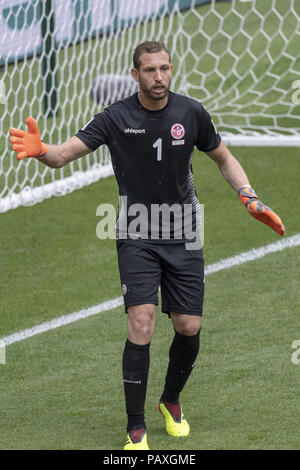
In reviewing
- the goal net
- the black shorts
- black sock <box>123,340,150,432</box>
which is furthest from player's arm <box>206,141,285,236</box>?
the goal net

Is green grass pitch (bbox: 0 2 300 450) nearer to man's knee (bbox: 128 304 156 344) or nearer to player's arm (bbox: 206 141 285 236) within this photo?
man's knee (bbox: 128 304 156 344)

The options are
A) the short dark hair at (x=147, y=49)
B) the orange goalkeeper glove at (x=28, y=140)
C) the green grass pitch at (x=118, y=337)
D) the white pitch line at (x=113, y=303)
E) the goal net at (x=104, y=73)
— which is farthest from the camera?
the goal net at (x=104, y=73)

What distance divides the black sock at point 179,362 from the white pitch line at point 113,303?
5.42ft

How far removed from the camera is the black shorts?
4945 millimetres

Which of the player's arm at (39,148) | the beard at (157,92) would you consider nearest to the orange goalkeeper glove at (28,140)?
the player's arm at (39,148)

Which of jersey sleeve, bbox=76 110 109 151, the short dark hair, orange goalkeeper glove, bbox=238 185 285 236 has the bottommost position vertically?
orange goalkeeper glove, bbox=238 185 285 236

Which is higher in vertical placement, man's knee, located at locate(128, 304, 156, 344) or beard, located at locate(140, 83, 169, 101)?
beard, located at locate(140, 83, 169, 101)

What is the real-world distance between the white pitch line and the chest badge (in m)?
2.17

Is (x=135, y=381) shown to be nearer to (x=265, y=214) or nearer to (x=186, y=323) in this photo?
(x=186, y=323)

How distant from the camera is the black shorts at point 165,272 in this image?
4945mm

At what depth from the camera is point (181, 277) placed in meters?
5.05

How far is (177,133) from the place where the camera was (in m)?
4.98

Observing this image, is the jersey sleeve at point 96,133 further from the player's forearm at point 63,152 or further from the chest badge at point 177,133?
the chest badge at point 177,133
